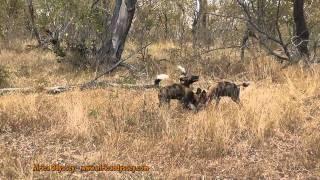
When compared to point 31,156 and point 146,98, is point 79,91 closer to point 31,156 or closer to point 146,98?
point 146,98

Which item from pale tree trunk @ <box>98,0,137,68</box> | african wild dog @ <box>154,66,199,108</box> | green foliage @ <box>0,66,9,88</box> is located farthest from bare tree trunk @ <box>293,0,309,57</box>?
green foliage @ <box>0,66,9,88</box>

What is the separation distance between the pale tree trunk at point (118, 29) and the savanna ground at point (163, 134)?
3.71 meters

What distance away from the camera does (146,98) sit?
286 inches

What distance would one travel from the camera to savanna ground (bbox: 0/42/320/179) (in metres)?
4.98

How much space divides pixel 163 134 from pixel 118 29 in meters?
6.56

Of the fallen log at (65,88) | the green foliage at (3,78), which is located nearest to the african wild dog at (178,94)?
the fallen log at (65,88)

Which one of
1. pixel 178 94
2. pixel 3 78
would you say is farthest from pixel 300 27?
pixel 3 78

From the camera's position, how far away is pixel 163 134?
5.66 meters

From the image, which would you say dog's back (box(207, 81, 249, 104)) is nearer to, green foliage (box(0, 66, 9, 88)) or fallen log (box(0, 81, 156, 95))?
fallen log (box(0, 81, 156, 95))

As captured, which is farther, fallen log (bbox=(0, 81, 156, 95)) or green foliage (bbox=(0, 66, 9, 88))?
green foliage (bbox=(0, 66, 9, 88))

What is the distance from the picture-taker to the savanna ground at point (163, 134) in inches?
196

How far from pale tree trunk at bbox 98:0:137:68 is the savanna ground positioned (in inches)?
146

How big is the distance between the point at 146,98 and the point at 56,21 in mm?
7558

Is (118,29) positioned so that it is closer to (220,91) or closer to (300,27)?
(300,27)
